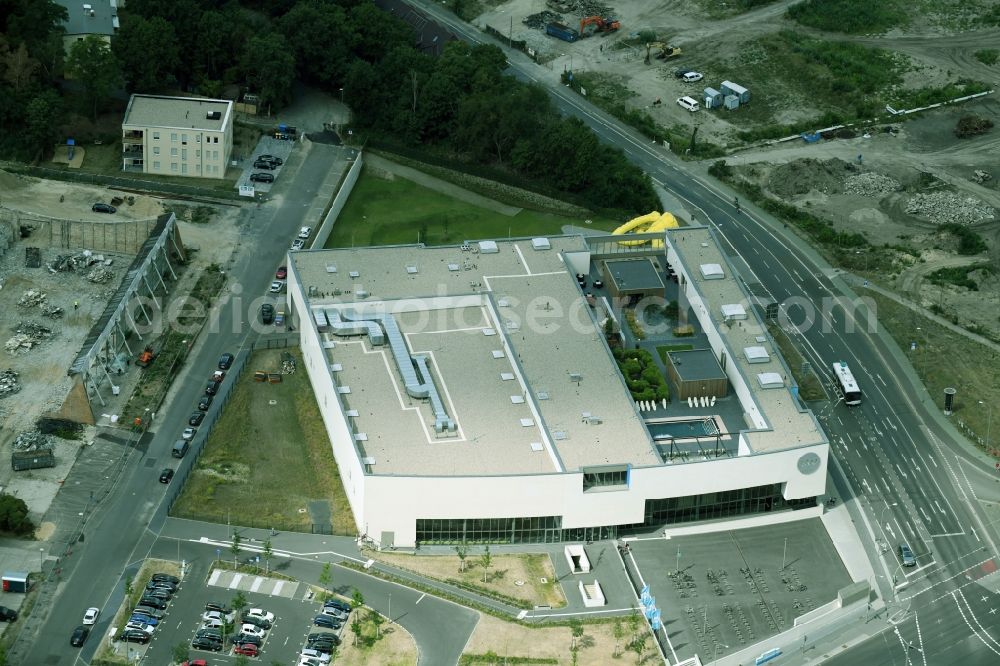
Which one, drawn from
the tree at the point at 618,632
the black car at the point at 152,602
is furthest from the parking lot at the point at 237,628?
the tree at the point at 618,632

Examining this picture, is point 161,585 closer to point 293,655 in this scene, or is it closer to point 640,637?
point 293,655

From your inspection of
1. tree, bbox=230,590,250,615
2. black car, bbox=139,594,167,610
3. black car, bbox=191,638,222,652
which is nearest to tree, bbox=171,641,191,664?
black car, bbox=191,638,222,652

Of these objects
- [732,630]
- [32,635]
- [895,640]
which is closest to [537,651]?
[732,630]

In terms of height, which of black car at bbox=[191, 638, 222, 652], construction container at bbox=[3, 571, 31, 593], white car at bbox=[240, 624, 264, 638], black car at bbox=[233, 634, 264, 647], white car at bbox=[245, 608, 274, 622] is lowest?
black car at bbox=[191, 638, 222, 652]

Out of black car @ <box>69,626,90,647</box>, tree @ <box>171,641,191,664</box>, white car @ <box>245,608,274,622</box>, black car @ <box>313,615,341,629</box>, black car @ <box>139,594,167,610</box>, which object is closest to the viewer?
tree @ <box>171,641,191,664</box>

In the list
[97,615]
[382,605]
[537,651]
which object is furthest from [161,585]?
[537,651]

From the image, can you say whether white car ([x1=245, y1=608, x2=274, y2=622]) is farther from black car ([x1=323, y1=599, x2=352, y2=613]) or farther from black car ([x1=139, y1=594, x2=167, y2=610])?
black car ([x1=139, y1=594, x2=167, y2=610])

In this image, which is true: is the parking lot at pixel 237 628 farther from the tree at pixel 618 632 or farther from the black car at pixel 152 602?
the tree at pixel 618 632
